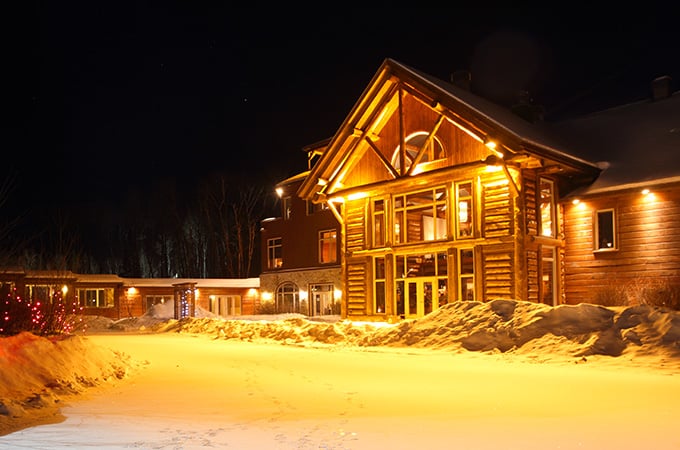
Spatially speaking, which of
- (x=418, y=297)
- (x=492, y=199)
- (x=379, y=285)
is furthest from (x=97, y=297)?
(x=492, y=199)

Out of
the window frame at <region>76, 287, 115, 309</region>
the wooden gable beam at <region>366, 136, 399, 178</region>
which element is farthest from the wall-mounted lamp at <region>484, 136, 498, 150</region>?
the window frame at <region>76, 287, 115, 309</region>

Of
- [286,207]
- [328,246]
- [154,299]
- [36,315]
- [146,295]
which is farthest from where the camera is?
[154,299]

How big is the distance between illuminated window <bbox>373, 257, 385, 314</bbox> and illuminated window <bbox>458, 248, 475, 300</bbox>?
12.9ft

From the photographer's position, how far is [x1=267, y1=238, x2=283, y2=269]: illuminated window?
4703 cm

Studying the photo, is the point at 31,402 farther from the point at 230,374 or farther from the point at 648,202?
the point at 648,202

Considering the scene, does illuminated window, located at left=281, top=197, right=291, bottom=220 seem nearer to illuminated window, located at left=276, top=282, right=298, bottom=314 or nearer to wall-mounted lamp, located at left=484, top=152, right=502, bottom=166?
illuminated window, located at left=276, top=282, right=298, bottom=314

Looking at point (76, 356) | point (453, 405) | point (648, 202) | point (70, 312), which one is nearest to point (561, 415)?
point (453, 405)

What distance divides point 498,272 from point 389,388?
1409 centimetres

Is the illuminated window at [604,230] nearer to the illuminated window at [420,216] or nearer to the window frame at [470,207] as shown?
the window frame at [470,207]

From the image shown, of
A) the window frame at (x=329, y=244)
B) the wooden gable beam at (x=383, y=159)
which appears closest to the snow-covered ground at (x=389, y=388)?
the wooden gable beam at (x=383, y=159)

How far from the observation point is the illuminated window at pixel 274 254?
1852 inches

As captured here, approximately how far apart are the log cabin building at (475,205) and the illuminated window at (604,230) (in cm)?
4

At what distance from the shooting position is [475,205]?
2511cm

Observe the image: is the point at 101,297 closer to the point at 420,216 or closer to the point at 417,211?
the point at 420,216
